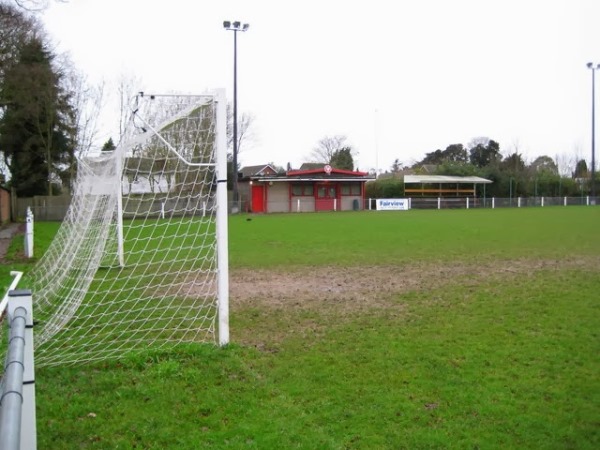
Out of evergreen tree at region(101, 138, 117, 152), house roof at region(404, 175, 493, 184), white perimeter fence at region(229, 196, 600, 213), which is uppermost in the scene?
evergreen tree at region(101, 138, 117, 152)

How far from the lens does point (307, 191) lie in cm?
4684

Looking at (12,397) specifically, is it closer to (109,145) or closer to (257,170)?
(109,145)

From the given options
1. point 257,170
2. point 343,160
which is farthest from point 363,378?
point 343,160

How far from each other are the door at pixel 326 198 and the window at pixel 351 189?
3.40ft

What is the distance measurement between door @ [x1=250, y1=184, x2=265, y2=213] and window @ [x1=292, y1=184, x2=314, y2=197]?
282cm

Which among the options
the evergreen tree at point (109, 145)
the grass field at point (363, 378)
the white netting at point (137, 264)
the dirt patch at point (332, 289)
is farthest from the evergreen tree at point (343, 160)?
the grass field at point (363, 378)

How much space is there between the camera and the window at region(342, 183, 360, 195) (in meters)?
48.4

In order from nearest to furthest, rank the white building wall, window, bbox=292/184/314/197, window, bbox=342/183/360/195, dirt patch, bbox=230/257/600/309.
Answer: dirt patch, bbox=230/257/600/309
the white building wall
window, bbox=292/184/314/197
window, bbox=342/183/360/195

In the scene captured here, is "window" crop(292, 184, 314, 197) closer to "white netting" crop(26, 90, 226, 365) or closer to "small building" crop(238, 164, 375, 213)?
"small building" crop(238, 164, 375, 213)

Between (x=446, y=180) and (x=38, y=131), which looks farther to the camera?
(x=446, y=180)

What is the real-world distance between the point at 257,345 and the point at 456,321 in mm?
2658

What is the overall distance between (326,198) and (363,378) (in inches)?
1687

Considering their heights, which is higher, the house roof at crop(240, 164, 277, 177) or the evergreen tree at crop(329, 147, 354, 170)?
the evergreen tree at crop(329, 147, 354, 170)

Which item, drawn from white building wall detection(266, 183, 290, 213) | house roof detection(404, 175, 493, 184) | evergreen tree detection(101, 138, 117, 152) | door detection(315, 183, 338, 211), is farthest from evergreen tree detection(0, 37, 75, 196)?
house roof detection(404, 175, 493, 184)
